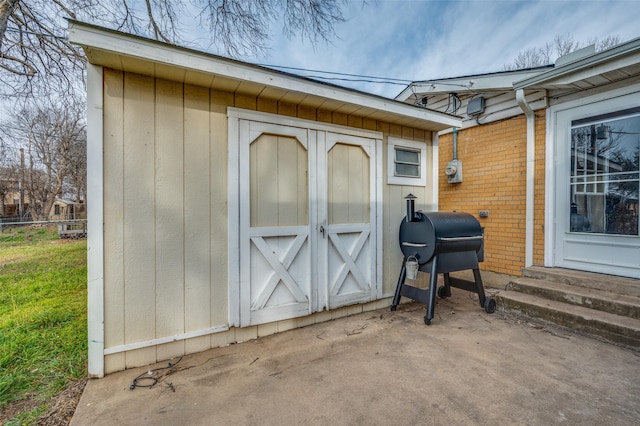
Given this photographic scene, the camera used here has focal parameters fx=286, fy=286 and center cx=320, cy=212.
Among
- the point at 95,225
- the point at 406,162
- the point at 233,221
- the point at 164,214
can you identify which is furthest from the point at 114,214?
the point at 406,162

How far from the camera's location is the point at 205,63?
88.0 inches

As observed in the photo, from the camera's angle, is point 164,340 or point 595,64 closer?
point 164,340

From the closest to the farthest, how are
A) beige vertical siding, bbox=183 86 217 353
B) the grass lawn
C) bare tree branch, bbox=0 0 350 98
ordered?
the grass lawn, beige vertical siding, bbox=183 86 217 353, bare tree branch, bbox=0 0 350 98

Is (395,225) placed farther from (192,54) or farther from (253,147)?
(192,54)

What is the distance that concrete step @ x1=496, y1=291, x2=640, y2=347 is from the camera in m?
2.49

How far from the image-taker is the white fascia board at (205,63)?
6.20 ft

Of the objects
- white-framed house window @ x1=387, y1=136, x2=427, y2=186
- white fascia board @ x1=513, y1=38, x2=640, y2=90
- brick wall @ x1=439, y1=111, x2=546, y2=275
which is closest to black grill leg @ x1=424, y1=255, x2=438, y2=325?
white-framed house window @ x1=387, y1=136, x2=427, y2=186

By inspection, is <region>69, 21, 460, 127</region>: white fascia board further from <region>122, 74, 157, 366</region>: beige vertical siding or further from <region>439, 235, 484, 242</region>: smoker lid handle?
<region>439, 235, 484, 242</region>: smoker lid handle

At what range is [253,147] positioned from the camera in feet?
8.86

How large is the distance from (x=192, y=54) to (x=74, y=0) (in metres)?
4.50

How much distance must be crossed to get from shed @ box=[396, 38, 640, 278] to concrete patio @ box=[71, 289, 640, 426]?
1.33m

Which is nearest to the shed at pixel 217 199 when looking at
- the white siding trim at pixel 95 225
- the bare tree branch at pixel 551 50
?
the white siding trim at pixel 95 225

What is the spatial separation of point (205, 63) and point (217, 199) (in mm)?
1092

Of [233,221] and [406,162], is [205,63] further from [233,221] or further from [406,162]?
[406,162]
